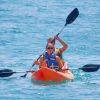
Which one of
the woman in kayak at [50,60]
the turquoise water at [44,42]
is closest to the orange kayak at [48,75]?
the turquoise water at [44,42]

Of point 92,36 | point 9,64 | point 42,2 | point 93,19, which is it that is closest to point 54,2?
point 42,2

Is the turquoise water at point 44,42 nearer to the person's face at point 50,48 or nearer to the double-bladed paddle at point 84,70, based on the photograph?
the double-bladed paddle at point 84,70

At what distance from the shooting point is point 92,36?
1184 inches

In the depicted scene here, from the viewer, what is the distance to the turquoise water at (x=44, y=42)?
70.5 feet

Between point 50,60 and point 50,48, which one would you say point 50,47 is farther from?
point 50,60

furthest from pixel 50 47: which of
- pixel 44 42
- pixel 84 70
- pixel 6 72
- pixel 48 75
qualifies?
pixel 44 42

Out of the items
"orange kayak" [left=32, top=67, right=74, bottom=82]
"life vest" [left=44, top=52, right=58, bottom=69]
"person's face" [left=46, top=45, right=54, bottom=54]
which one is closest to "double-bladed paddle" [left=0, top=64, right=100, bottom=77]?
"orange kayak" [left=32, top=67, right=74, bottom=82]

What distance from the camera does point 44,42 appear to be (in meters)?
28.9

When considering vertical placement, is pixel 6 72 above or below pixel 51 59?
below

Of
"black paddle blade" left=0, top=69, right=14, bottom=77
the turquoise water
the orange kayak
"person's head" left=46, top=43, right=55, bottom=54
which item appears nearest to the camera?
the turquoise water

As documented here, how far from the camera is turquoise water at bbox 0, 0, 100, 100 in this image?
70.5 ft

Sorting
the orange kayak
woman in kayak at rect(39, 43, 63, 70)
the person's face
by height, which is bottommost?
the orange kayak

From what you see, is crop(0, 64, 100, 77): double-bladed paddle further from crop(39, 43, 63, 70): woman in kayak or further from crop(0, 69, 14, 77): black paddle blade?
crop(39, 43, 63, 70): woman in kayak

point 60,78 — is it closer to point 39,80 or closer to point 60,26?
point 39,80
